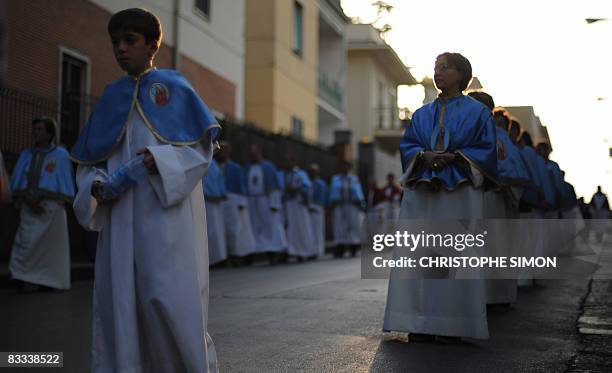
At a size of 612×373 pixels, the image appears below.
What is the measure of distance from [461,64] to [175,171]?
315 centimetres

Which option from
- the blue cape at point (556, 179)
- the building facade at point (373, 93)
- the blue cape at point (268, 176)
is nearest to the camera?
the blue cape at point (556, 179)

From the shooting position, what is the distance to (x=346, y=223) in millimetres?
21469

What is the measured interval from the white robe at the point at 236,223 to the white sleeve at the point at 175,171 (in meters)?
12.5

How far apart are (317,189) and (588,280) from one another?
9.43 metres

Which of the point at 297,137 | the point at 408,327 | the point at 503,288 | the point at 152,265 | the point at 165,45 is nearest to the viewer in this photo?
the point at 152,265

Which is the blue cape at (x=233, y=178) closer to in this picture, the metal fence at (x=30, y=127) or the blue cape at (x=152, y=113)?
the metal fence at (x=30, y=127)

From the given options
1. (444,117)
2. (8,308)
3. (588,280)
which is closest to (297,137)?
(588,280)

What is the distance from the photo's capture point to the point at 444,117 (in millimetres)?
6703

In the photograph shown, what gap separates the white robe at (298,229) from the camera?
19031 mm

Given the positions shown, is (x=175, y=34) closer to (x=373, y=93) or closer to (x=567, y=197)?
(x=567, y=197)

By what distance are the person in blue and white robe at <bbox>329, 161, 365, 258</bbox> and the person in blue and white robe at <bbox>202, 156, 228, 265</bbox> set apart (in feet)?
19.2

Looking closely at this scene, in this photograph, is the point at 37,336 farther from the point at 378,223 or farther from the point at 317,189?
the point at 378,223

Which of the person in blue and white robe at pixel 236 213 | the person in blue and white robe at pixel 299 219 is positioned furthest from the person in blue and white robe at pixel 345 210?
the person in blue and white robe at pixel 236 213

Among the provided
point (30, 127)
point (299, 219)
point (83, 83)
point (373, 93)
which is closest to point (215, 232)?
point (30, 127)
